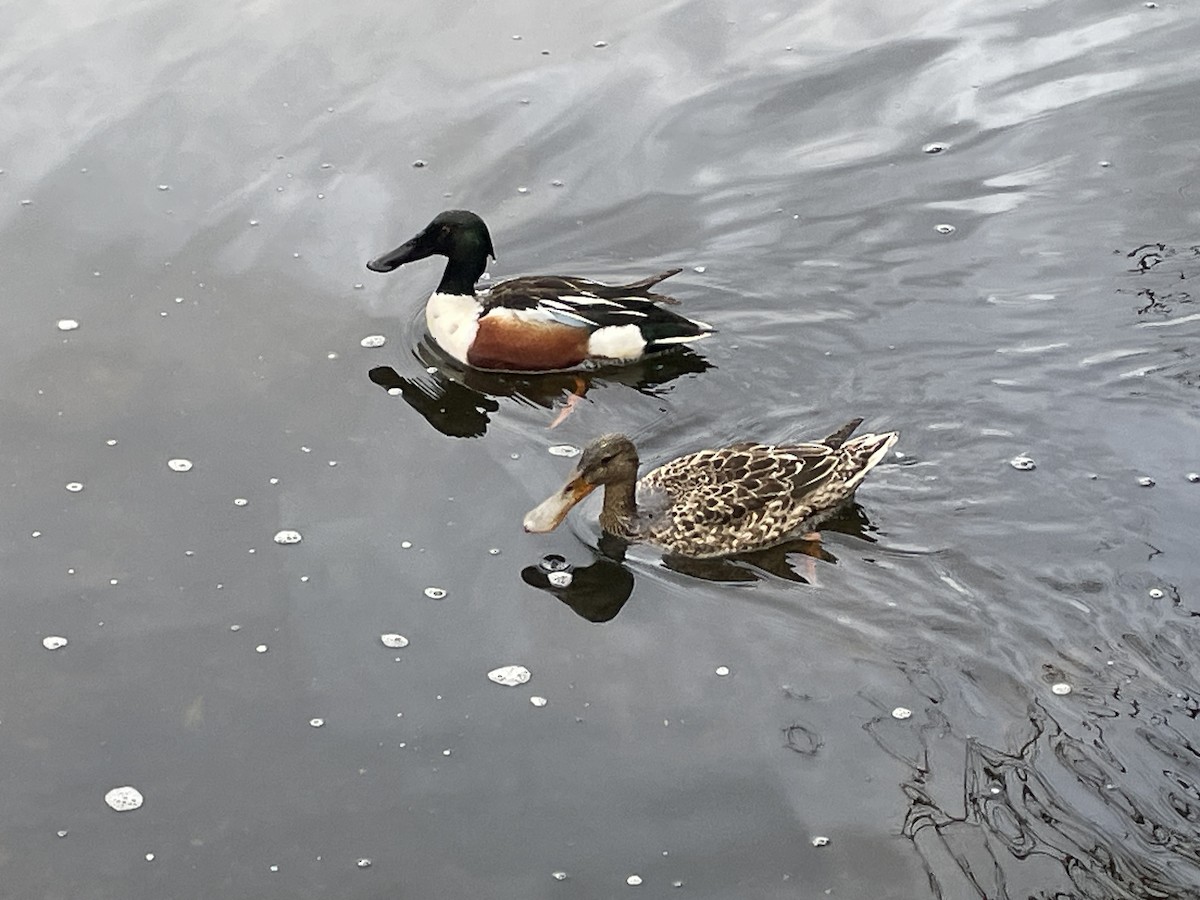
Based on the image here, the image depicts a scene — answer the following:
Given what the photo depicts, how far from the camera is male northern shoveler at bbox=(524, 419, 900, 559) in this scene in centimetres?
636

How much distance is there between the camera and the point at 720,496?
6.35 meters

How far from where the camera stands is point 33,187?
8.83 metres

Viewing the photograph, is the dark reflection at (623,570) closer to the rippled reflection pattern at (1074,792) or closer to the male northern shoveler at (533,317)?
the rippled reflection pattern at (1074,792)

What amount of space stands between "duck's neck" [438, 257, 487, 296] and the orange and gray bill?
1775 mm

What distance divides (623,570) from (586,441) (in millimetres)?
942

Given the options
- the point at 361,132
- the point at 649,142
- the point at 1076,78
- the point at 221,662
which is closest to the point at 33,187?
the point at 361,132

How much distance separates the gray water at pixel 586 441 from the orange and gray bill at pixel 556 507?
0.33ft

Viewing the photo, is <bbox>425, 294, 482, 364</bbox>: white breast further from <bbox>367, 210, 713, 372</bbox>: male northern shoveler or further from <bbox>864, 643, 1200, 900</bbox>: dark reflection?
<bbox>864, 643, 1200, 900</bbox>: dark reflection

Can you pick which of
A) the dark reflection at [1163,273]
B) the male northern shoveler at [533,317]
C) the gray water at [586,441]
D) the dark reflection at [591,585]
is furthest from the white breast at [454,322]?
the dark reflection at [1163,273]

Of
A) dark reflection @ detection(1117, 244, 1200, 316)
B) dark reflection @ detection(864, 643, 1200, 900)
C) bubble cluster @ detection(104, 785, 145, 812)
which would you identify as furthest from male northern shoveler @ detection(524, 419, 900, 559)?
dark reflection @ detection(1117, 244, 1200, 316)

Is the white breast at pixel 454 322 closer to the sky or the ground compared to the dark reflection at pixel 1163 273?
closer to the sky

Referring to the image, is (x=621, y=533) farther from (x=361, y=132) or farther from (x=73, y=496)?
(x=361, y=132)

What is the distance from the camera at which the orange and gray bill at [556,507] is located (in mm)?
6398

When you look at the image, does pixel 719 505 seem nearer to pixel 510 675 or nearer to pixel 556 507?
pixel 556 507
